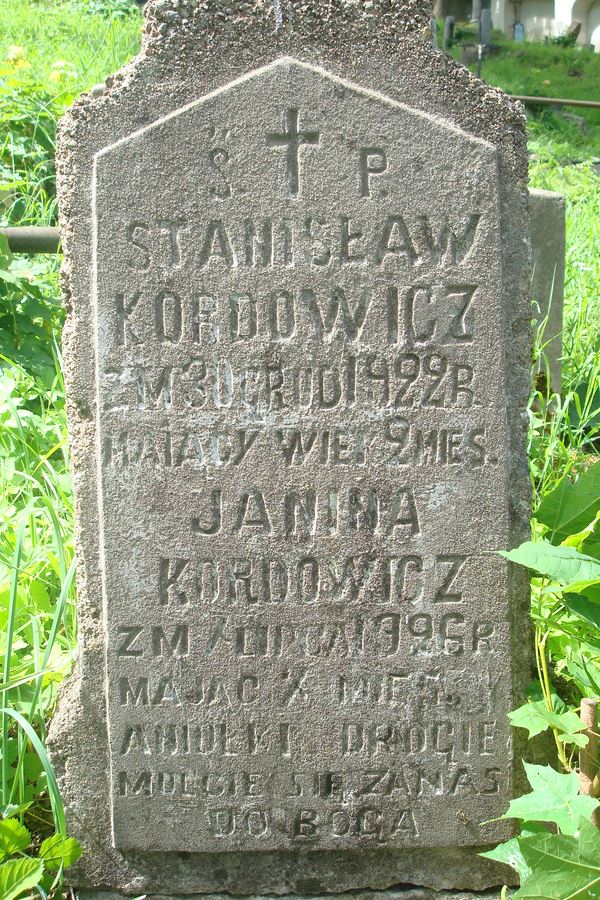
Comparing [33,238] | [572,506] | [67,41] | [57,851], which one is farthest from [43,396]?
[67,41]

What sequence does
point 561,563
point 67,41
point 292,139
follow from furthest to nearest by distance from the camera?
point 67,41
point 292,139
point 561,563

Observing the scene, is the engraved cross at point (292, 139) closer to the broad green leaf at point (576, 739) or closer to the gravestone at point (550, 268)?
the broad green leaf at point (576, 739)

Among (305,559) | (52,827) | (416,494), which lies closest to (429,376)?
(416,494)

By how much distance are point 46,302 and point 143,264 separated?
68.9 inches

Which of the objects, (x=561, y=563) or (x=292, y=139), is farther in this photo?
(x=292, y=139)

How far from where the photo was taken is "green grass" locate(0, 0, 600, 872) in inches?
78.9

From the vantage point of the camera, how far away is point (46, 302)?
3.34 meters

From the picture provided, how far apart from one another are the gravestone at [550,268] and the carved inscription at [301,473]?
6.37ft

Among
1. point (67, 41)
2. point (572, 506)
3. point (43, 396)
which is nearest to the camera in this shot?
point (572, 506)

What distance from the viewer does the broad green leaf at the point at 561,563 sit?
5.19 feet

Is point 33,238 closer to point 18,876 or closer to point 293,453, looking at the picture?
point 293,453

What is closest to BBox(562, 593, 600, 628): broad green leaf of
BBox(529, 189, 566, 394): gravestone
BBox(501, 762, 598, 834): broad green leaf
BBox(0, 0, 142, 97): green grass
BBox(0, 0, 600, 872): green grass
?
BBox(501, 762, 598, 834): broad green leaf

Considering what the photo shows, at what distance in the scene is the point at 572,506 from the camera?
193 centimetres

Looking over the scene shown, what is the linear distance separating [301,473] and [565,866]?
2.64 feet
